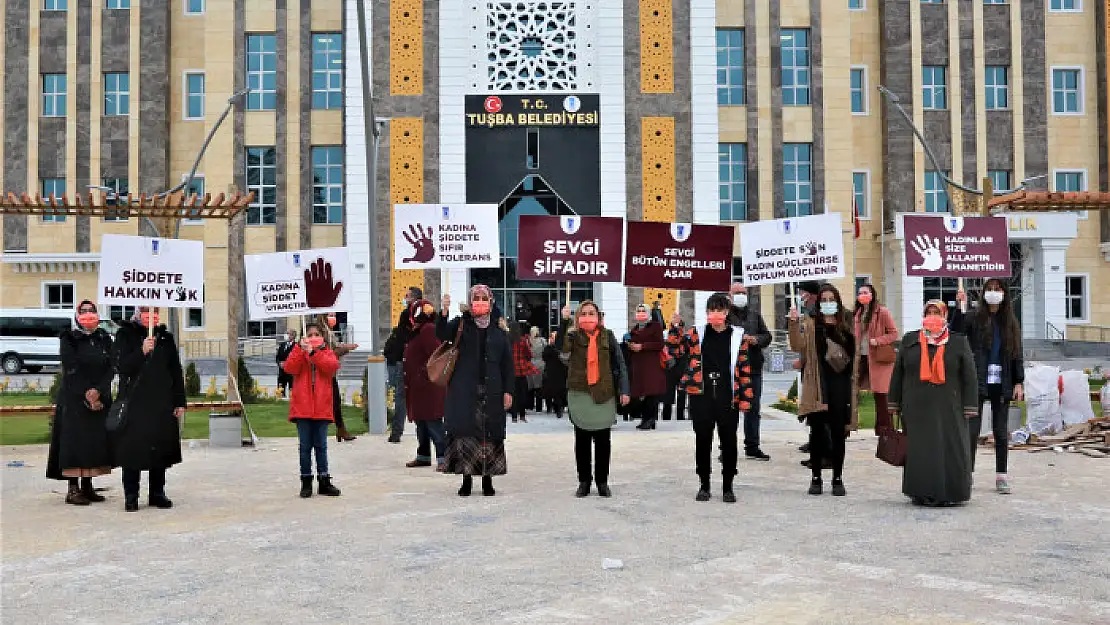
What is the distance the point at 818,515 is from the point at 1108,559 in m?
2.29

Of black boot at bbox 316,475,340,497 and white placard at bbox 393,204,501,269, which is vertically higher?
white placard at bbox 393,204,501,269

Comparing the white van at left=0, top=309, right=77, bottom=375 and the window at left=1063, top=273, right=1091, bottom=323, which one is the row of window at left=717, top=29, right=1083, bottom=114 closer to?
the window at left=1063, top=273, right=1091, bottom=323

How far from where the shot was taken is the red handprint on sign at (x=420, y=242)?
48.0ft

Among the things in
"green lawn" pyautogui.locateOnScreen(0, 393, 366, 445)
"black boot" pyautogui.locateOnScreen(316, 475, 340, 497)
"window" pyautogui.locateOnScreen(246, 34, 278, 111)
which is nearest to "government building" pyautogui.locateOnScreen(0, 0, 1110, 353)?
"window" pyautogui.locateOnScreen(246, 34, 278, 111)

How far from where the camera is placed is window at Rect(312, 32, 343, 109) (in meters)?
41.3

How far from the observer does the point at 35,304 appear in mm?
42156

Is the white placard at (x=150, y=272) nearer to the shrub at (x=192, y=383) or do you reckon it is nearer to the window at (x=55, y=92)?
the shrub at (x=192, y=383)

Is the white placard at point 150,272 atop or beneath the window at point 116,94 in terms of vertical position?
beneath

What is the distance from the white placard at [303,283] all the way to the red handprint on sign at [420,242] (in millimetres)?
1089

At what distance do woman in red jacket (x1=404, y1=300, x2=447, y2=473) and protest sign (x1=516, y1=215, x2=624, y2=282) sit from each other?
1.94 meters

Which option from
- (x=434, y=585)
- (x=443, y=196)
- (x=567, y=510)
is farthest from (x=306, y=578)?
(x=443, y=196)

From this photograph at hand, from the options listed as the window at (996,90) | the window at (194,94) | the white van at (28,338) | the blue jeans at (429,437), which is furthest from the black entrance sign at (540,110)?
the blue jeans at (429,437)

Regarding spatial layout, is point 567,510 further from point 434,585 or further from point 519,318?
point 519,318

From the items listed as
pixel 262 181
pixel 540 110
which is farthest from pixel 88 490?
pixel 262 181
